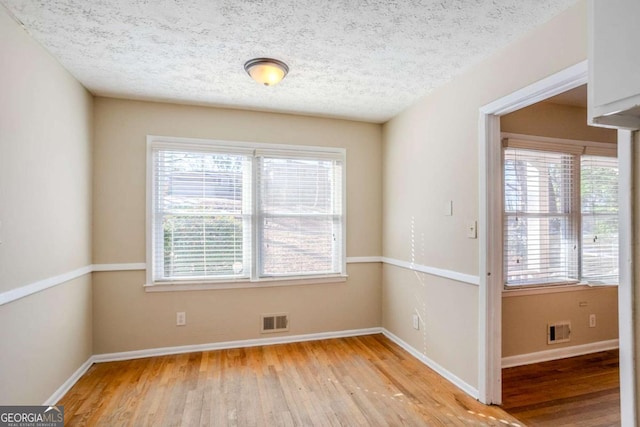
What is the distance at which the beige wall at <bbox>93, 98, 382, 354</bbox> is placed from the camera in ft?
10.2

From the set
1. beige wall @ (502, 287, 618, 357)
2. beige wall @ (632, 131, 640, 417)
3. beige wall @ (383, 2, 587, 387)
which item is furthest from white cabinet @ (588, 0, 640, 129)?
beige wall @ (502, 287, 618, 357)

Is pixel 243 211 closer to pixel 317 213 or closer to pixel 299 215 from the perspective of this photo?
pixel 299 215

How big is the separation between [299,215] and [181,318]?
5.21 feet

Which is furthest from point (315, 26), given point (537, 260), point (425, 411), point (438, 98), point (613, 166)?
point (613, 166)

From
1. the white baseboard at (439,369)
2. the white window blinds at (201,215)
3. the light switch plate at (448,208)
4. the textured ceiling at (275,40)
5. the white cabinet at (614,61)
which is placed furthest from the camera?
the white window blinds at (201,215)

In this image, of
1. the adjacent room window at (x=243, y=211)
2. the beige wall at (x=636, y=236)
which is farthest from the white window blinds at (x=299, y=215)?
the beige wall at (x=636, y=236)

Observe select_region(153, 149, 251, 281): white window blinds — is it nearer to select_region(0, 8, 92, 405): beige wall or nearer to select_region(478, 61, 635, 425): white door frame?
select_region(0, 8, 92, 405): beige wall

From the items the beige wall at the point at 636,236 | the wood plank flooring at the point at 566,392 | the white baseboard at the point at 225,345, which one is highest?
the beige wall at the point at 636,236

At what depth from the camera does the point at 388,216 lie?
3.80 metres

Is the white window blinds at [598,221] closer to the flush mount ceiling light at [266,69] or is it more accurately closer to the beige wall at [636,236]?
the beige wall at [636,236]

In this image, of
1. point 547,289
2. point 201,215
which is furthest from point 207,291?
point 547,289

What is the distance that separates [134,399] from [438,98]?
3453mm

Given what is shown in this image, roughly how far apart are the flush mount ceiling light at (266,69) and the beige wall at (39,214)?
1.37 meters

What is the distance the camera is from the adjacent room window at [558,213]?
3074 millimetres
